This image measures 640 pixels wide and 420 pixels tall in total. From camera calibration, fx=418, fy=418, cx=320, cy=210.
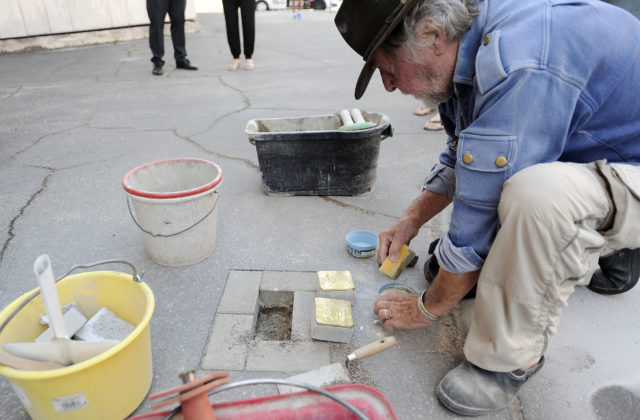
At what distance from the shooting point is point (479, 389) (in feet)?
4.46

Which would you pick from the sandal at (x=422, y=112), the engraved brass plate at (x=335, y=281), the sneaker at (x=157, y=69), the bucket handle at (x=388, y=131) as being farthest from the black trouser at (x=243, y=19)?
the engraved brass plate at (x=335, y=281)

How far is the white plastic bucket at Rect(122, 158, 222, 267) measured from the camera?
68.8 inches

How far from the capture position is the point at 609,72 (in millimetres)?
1150

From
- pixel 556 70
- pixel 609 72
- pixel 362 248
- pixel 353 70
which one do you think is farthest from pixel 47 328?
pixel 353 70

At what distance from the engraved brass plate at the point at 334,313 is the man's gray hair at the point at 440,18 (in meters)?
0.95

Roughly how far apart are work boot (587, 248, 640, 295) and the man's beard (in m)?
1.07

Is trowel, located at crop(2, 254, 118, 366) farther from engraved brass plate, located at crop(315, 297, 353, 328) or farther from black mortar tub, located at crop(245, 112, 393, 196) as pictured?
black mortar tub, located at crop(245, 112, 393, 196)

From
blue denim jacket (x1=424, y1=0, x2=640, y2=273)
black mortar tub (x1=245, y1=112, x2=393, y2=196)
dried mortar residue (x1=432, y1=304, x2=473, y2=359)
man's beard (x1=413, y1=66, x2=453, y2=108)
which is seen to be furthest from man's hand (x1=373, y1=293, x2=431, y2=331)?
black mortar tub (x1=245, y1=112, x2=393, y2=196)

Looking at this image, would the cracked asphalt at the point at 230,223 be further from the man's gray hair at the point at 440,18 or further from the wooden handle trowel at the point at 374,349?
the man's gray hair at the point at 440,18

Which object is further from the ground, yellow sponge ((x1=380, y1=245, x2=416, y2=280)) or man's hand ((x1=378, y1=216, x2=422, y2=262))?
man's hand ((x1=378, y1=216, x2=422, y2=262))

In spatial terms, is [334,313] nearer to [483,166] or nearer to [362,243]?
[362,243]

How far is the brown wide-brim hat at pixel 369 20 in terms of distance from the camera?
117cm

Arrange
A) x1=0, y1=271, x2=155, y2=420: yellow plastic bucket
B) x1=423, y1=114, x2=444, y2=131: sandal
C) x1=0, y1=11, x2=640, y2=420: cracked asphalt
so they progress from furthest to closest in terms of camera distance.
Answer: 1. x1=423, y1=114, x2=444, y2=131: sandal
2. x1=0, y1=11, x2=640, y2=420: cracked asphalt
3. x1=0, y1=271, x2=155, y2=420: yellow plastic bucket

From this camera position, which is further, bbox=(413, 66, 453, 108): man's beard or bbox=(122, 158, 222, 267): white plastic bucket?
bbox=(122, 158, 222, 267): white plastic bucket
